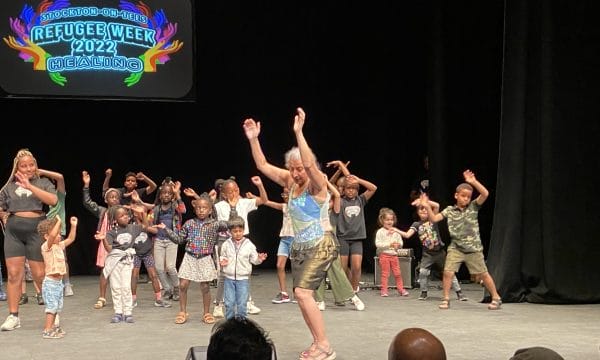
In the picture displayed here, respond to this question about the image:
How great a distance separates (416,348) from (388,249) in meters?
6.79

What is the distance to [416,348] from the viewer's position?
7.87 feet

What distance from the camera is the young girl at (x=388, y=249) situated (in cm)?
897

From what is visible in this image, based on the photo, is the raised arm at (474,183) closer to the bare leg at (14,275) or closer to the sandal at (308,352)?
the sandal at (308,352)

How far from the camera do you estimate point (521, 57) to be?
8.16 metres

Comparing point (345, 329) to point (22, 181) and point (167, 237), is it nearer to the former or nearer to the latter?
point (167, 237)

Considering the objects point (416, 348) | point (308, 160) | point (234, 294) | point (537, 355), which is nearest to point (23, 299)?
point (234, 294)

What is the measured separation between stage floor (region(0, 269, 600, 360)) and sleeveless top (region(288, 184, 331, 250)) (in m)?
0.88

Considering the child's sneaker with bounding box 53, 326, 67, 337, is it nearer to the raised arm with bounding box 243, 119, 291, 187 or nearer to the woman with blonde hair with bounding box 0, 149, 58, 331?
the woman with blonde hair with bounding box 0, 149, 58, 331

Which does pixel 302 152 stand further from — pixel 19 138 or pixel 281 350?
pixel 19 138

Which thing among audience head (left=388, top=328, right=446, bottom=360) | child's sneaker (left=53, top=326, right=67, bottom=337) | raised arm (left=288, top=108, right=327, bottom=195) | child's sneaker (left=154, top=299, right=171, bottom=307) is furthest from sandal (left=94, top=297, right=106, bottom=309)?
audience head (left=388, top=328, right=446, bottom=360)

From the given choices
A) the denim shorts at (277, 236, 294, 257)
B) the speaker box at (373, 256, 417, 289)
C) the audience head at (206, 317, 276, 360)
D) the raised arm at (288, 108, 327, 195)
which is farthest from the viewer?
the speaker box at (373, 256, 417, 289)

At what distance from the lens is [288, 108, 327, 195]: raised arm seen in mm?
5139

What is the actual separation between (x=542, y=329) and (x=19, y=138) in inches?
289

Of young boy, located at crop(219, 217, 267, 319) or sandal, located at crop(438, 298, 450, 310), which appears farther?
sandal, located at crop(438, 298, 450, 310)
